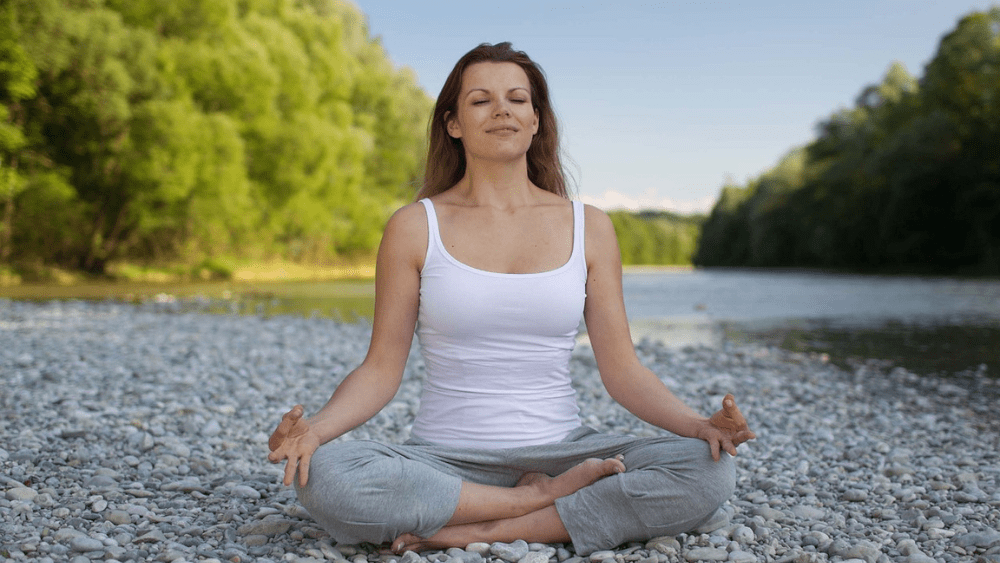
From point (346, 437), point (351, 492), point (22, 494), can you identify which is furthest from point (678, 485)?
point (346, 437)

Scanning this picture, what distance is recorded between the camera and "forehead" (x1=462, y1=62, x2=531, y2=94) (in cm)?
297

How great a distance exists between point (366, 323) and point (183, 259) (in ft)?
56.6

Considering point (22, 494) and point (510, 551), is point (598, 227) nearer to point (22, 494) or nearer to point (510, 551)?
point (510, 551)

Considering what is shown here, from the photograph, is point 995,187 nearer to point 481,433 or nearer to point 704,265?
point 481,433

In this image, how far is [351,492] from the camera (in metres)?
2.62

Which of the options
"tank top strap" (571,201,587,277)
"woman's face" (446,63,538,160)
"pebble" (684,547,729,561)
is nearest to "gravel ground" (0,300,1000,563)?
"pebble" (684,547,729,561)

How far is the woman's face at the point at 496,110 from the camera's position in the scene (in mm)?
2959

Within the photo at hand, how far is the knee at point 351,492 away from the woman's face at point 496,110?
1.18 metres

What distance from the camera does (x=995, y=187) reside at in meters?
34.6

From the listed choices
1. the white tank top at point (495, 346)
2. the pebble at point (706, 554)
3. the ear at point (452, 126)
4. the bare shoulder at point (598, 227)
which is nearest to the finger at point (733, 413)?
the pebble at point (706, 554)

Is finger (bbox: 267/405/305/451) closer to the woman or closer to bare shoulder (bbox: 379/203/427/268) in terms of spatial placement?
the woman

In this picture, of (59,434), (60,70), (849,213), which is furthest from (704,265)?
(59,434)

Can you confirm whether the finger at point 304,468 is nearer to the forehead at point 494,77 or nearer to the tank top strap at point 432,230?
the tank top strap at point 432,230

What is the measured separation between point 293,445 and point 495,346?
75 cm
